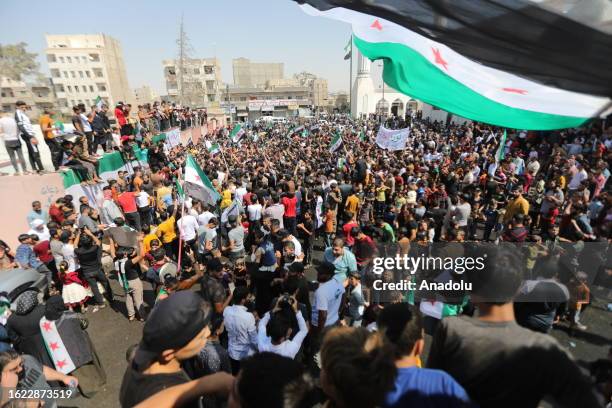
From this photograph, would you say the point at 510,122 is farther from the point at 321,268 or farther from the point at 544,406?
the point at 544,406

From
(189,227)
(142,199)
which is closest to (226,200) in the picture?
(189,227)

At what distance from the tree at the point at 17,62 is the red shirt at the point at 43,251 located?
73.3 meters

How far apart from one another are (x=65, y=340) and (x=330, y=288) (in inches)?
122

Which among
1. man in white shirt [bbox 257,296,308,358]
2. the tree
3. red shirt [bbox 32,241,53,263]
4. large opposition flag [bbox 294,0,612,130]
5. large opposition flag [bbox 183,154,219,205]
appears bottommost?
red shirt [bbox 32,241,53,263]

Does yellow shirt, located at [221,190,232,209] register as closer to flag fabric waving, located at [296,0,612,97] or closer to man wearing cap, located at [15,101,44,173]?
man wearing cap, located at [15,101,44,173]

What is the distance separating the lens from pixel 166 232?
6559mm

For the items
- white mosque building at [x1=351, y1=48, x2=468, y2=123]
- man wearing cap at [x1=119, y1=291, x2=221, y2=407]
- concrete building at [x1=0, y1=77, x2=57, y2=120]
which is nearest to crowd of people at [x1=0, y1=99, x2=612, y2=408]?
man wearing cap at [x1=119, y1=291, x2=221, y2=407]

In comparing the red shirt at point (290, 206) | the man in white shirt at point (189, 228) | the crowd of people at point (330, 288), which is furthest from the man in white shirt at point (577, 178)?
the man in white shirt at point (189, 228)

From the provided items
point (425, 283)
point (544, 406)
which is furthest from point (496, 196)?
point (544, 406)

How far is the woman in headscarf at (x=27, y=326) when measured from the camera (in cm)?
346

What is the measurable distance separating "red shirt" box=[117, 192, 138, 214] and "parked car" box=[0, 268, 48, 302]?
258cm

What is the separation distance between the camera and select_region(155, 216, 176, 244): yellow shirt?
21.3 feet

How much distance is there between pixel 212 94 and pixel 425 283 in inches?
3600

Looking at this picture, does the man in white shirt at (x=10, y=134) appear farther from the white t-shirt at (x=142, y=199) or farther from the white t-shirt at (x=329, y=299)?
the white t-shirt at (x=329, y=299)
